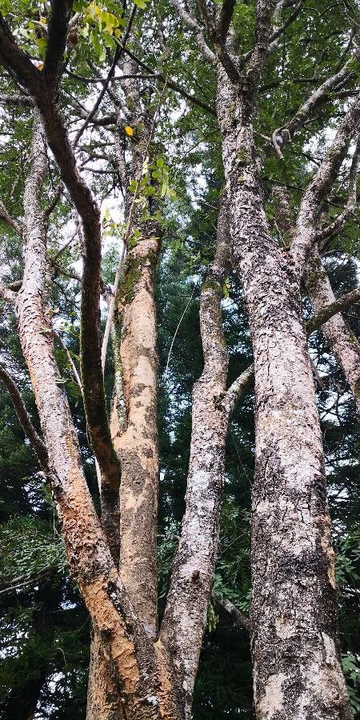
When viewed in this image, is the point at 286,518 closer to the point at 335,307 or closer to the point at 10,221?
the point at 335,307

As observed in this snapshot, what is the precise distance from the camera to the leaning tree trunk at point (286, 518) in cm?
116

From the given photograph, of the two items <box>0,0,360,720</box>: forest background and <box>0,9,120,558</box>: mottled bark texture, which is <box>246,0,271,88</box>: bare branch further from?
<box>0,9,120,558</box>: mottled bark texture

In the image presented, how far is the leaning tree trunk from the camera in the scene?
3.81 ft

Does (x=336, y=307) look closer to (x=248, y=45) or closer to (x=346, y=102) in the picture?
(x=248, y=45)

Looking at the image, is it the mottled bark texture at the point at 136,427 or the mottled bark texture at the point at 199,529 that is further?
the mottled bark texture at the point at 136,427

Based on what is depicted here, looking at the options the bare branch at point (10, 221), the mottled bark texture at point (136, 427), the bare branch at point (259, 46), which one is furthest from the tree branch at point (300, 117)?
the bare branch at point (10, 221)

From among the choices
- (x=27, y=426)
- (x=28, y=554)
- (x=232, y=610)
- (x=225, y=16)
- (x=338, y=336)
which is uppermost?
(x=338, y=336)

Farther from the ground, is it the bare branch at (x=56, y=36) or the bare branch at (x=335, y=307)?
the bare branch at (x=335, y=307)

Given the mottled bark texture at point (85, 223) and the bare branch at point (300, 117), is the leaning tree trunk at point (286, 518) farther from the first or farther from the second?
the bare branch at point (300, 117)

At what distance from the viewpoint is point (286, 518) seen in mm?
1419

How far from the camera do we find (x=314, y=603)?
4.12 feet

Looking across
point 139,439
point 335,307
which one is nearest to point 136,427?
point 139,439

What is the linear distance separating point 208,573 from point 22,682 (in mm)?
4613

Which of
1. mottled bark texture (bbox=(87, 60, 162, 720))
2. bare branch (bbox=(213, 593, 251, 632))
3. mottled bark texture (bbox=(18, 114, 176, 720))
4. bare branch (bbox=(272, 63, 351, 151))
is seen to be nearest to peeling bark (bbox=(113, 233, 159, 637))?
mottled bark texture (bbox=(87, 60, 162, 720))
